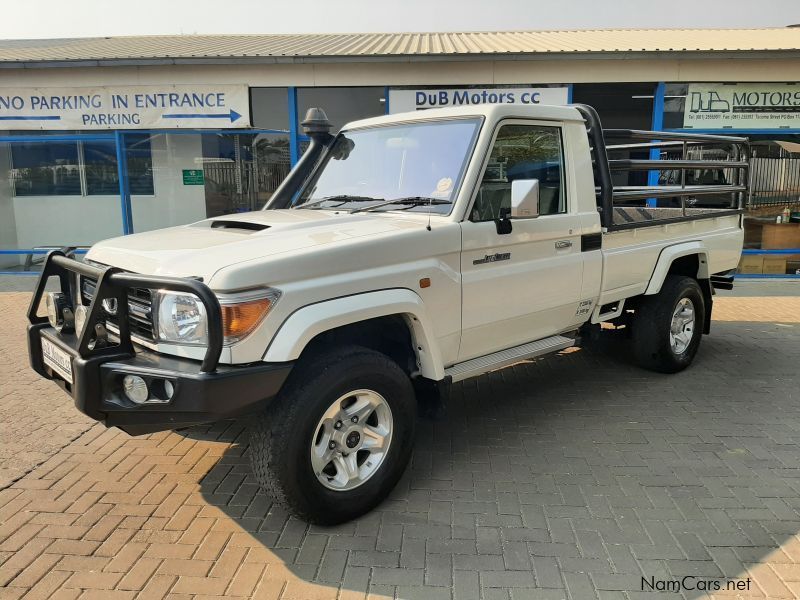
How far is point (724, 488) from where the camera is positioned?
361 cm

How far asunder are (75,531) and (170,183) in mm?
9254

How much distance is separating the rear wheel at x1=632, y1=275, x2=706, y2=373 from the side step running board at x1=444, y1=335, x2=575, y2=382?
1.22 m

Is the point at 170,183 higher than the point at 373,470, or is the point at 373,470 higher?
the point at 170,183

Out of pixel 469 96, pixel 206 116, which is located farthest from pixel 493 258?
pixel 206 116

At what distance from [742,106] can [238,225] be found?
957 centimetres

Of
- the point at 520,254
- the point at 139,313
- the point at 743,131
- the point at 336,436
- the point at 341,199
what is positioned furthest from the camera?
the point at 743,131

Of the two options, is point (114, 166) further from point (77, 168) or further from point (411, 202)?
point (411, 202)

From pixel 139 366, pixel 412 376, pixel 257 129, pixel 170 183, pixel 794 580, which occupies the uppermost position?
pixel 257 129

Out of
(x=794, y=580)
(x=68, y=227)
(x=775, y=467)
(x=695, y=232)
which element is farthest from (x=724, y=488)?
(x=68, y=227)

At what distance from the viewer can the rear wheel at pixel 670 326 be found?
535cm

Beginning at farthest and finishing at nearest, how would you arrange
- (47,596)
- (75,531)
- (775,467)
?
1. (775,467)
2. (75,531)
3. (47,596)

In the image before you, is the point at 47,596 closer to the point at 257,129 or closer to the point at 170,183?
the point at 257,129

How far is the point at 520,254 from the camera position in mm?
3932

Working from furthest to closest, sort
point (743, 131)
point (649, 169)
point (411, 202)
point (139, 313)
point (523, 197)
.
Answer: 1. point (743, 131)
2. point (649, 169)
3. point (411, 202)
4. point (523, 197)
5. point (139, 313)
